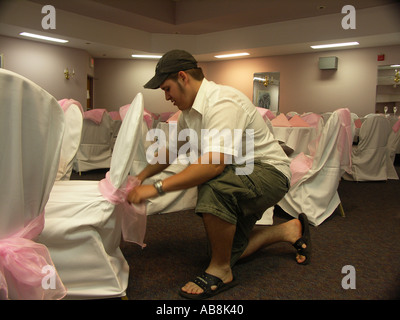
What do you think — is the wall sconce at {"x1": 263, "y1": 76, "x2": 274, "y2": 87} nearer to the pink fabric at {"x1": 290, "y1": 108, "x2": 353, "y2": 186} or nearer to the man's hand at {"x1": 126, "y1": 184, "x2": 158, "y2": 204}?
the pink fabric at {"x1": 290, "y1": 108, "x2": 353, "y2": 186}

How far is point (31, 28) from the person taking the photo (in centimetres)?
698

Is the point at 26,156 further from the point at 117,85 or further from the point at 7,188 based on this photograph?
the point at 117,85

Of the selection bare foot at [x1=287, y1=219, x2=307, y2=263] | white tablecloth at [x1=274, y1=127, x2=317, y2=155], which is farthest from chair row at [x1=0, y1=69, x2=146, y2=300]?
white tablecloth at [x1=274, y1=127, x2=317, y2=155]

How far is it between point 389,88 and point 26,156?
8.52 m

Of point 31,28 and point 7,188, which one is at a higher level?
point 31,28

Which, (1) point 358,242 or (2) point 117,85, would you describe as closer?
(1) point 358,242

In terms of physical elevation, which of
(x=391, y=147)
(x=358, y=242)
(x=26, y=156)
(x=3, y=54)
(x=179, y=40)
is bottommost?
(x=358, y=242)

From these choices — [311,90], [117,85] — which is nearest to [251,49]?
[311,90]

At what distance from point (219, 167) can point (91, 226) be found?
53 centimetres

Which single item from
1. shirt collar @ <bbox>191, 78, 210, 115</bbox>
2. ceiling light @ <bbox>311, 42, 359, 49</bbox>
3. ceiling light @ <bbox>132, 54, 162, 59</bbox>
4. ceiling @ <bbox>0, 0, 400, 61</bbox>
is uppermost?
ceiling @ <bbox>0, 0, 400, 61</bbox>

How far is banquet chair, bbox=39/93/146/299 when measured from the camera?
112cm

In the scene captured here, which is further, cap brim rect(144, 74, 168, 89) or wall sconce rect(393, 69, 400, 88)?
wall sconce rect(393, 69, 400, 88)

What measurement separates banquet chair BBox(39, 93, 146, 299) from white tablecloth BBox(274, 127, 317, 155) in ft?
8.78

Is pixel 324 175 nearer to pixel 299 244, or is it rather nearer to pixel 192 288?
pixel 299 244
